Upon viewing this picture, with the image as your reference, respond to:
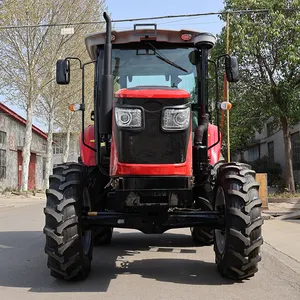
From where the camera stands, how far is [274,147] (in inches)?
1427

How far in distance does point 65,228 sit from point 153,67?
255cm

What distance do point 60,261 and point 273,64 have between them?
16.2 m

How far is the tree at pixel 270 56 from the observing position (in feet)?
59.0

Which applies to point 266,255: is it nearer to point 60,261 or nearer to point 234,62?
point 234,62

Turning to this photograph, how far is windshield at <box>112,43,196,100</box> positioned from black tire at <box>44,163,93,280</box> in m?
1.59

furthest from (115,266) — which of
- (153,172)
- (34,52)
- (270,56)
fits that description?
(34,52)

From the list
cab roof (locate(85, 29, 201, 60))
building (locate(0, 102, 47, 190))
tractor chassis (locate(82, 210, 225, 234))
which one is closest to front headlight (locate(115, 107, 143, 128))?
tractor chassis (locate(82, 210, 225, 234))

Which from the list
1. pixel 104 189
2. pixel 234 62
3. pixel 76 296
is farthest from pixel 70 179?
pixel 234 62

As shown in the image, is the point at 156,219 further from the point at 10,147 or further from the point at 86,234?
the point at 10,147

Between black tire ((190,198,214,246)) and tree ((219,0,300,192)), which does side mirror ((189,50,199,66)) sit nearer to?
black tire ((190,198,214,246))

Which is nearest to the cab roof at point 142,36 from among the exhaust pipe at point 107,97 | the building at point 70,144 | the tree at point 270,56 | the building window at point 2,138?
the exhaust pipe at point 107,97

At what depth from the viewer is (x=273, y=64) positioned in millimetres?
19250

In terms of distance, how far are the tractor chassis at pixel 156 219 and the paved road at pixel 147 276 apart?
2.33ft

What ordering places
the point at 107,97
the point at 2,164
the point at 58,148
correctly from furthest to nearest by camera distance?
the point at 58,148
the point at 2,164
the point at 107,97
